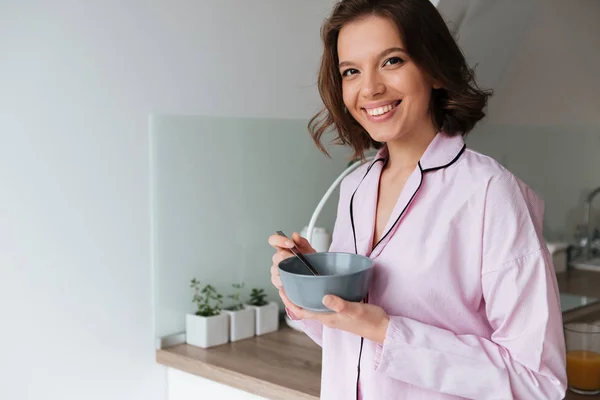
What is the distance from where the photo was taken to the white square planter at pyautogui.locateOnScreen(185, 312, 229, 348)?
5.93ft

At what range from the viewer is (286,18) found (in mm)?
2055

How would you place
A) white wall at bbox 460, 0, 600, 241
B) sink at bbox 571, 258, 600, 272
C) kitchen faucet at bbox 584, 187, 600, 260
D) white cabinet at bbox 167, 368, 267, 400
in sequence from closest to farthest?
white cabinet at bbox 167, 368, 267, 400, white wall at bbox 460, 0, 600, 241, sink at bbox 571, 258, 600, 272, kitchen faucet at bbox 584, 187, 600, 260

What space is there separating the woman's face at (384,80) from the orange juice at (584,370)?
77cm

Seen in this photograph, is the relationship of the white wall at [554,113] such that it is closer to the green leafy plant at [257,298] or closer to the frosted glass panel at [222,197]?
the frosted glass panel at [222,197]

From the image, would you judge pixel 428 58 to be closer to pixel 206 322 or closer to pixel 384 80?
pixel 384 80

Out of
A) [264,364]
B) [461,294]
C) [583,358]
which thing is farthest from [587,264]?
[461,294]

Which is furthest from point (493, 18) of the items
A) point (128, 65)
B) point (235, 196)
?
point (128, 65)

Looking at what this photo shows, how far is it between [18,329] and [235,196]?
0.69 meters

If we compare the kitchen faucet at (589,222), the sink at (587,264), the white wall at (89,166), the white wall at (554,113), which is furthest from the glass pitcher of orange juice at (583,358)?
the kitchen faucet at (589,222)

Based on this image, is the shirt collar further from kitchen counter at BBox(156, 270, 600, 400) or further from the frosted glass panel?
the frosted glass panel

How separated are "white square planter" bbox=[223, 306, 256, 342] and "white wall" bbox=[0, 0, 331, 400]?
0.22 metres

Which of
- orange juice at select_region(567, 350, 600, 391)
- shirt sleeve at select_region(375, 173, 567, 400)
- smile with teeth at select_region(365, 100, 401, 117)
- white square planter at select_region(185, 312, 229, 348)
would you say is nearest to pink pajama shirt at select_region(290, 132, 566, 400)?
shirt sleeve at select_region(375, 173, 567, 400)

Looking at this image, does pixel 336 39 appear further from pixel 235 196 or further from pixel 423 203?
pixel 235 196

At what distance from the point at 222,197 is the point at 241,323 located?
35 cm
